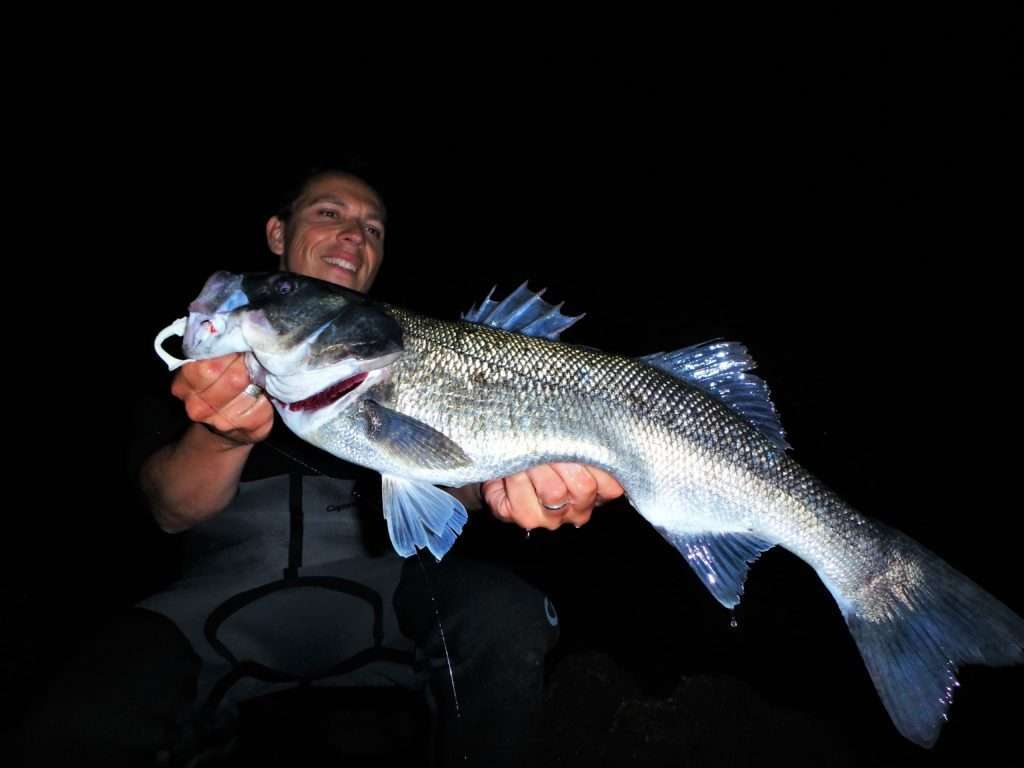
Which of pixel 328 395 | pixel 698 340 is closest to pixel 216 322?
pixel 328 395

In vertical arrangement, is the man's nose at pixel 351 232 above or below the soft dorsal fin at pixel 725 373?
below

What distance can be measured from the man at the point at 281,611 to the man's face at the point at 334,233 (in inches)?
40.5

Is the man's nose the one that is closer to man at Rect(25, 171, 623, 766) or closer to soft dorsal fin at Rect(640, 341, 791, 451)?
man at Rect(25, 171, 623, 766)

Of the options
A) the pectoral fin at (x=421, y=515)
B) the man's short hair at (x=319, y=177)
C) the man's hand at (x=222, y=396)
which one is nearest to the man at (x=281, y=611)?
the man's hand at (x=222, y=396)

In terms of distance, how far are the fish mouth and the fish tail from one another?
6.37ft

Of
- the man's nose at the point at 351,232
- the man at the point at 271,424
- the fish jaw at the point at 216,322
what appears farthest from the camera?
the man's nose at the point at 351,232

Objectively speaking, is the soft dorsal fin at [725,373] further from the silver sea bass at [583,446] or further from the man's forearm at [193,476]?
the man's forearm at [193,476]

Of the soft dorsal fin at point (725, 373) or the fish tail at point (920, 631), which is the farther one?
the soft dorsal fin at point (725, 373)

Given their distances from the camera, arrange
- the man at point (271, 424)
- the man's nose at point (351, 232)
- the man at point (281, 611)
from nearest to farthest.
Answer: the man at point (271, 424) → the man at point (281, 611) → the man's nose at point (351, 232)

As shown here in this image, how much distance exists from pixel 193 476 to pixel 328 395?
896 millimetres

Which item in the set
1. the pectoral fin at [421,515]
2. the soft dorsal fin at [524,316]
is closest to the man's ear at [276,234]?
the soft dorsal fin at [524,316]

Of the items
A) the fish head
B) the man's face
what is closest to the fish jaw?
the fish head

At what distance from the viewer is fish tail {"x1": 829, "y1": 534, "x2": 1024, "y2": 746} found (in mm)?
1861

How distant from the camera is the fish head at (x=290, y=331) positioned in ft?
5.96
